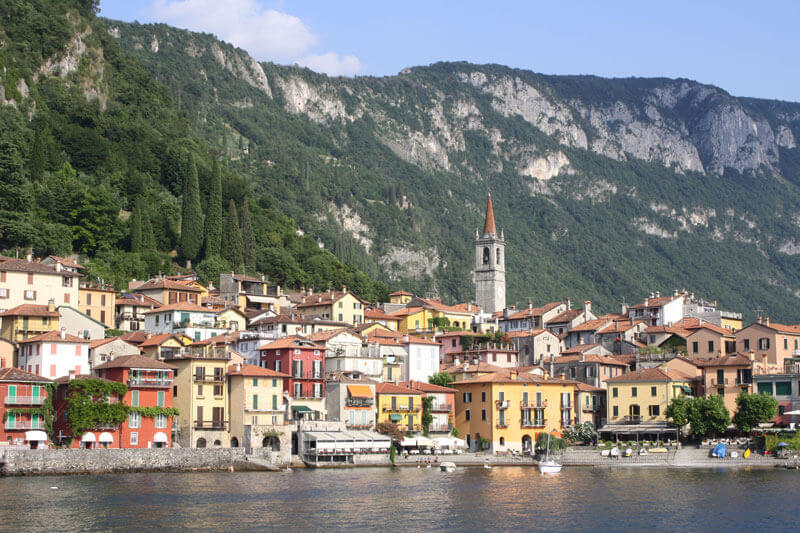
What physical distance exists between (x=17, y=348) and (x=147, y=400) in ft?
38.8

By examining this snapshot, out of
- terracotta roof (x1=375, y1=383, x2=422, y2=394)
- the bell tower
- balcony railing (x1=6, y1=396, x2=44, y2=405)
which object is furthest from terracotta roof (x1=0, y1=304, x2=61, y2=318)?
the bell tower

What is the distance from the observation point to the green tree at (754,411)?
287ft

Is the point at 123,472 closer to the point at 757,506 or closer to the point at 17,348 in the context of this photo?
the point at 17,348

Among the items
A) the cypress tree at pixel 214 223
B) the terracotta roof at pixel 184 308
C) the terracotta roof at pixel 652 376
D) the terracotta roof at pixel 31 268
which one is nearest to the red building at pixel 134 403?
the terracotta roof at pixel 31 268

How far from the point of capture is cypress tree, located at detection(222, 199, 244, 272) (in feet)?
439

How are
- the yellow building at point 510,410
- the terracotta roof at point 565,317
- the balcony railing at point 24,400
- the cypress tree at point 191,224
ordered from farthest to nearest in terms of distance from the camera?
the cypress tree at point 191,224 → the terracotta roof at point 565,317 → the yellow building at point 510,410 → the balcony railing at point 24,400

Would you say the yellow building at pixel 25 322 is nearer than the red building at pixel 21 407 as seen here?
No

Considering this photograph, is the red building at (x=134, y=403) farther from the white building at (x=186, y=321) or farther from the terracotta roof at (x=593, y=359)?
the terracotta roof at (x=593, y=359)

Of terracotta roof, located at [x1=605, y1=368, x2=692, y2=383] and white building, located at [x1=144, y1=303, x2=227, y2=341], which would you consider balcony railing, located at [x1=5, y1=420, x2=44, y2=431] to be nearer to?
white building, located at [x1=144, y1=303, x2=227, y2=341]

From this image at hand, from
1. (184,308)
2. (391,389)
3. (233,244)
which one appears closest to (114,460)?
(391,389)

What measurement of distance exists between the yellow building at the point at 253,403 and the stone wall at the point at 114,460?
2.78m

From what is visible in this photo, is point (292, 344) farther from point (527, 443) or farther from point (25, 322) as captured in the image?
point (527, 443)

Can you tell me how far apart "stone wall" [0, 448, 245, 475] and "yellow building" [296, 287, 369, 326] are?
1677 inches

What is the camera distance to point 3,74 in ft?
460
